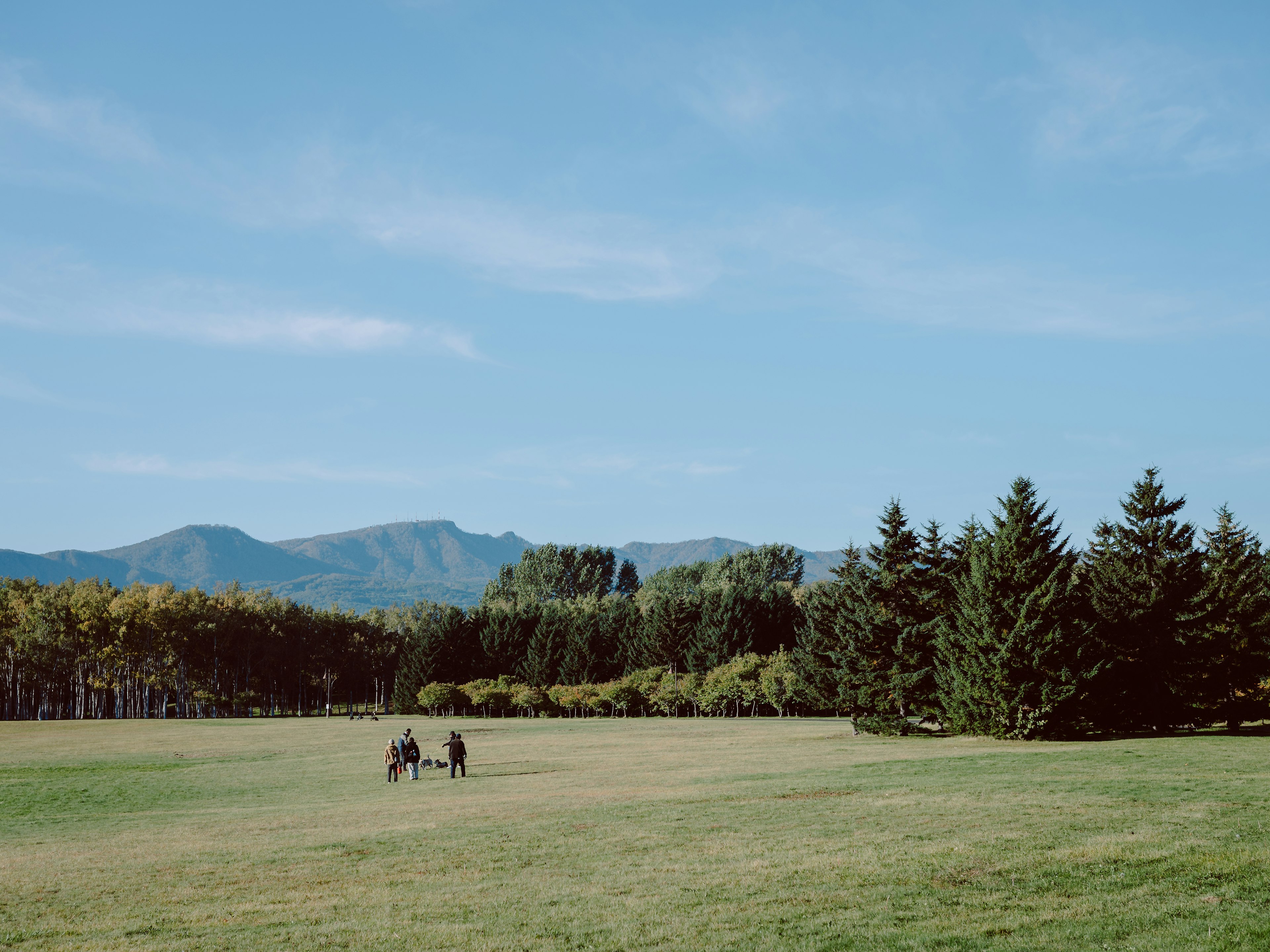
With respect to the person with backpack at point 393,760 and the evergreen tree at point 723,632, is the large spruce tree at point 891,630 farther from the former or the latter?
the evergreen tree at point 723,632

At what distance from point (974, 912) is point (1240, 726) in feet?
145

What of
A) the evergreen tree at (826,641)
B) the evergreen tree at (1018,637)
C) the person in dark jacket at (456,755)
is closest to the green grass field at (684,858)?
the person in dark jacket at (456,755)

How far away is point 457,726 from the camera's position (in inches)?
3356

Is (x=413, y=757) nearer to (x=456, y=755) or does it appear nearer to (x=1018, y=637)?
(x=456, y=755)

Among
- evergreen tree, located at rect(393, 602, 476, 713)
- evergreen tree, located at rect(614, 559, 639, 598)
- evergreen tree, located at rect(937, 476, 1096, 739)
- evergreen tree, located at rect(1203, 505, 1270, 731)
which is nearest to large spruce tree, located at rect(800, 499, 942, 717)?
evergreen tree, located at rect(937, 476, 1096, 739)

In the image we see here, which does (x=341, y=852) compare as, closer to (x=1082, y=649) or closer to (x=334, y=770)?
(x=334, y=770)

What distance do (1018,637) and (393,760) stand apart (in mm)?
26601

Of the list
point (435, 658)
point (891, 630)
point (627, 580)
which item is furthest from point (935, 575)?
point (627, 580)

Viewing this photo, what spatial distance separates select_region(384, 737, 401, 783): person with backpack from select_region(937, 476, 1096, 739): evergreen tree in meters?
24.4

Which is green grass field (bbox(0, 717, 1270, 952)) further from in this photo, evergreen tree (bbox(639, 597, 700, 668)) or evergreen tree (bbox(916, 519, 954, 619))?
evergreen tree (bbox(639, 597, 700, 668))

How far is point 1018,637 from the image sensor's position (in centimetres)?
4019

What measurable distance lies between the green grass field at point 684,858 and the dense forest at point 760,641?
21.7 ft

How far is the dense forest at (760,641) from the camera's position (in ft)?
139

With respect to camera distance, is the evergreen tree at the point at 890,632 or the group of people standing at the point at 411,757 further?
the evergreen tree at the point at 890,632
